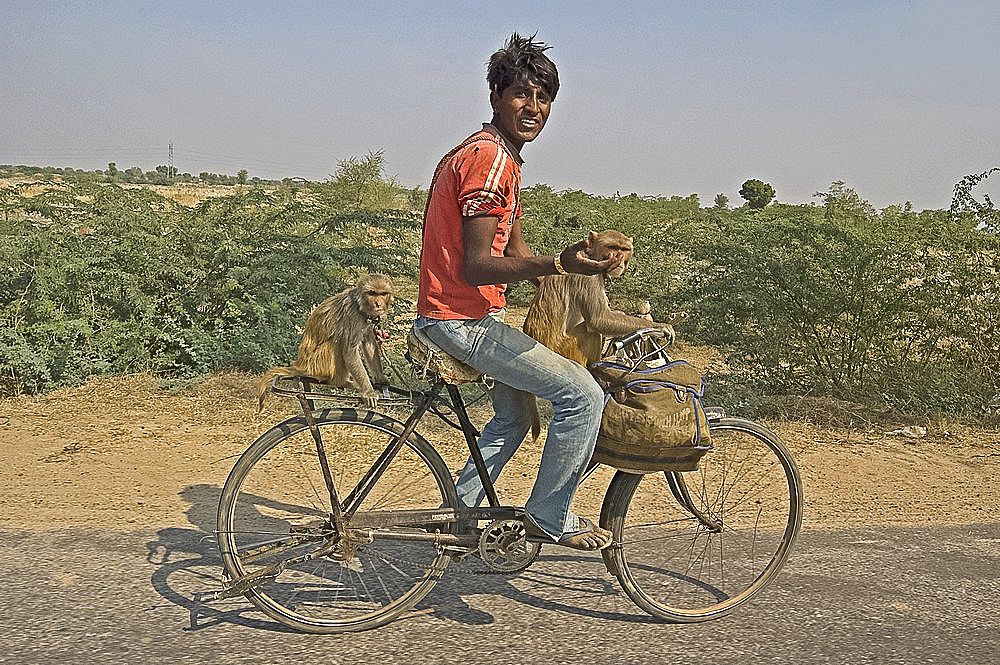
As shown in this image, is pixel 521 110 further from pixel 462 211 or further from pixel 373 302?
pixel 373 302

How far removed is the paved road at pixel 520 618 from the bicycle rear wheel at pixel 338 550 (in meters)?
0.13

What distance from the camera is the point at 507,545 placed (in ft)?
13.4

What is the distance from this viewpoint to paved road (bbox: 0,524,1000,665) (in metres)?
3.98

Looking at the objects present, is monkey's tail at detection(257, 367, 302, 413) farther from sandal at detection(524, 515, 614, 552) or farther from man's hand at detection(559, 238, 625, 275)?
man's hand at detection(559, 238, 625, 275)

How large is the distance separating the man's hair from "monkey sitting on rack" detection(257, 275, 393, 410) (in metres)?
1.18

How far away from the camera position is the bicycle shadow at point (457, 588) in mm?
4340

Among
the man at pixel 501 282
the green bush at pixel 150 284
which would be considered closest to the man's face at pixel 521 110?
the man at pixel 501 282

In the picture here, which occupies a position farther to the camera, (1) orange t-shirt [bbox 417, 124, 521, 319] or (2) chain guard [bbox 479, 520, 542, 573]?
(2) chain guard [bbox 479, 520, 542, 573]

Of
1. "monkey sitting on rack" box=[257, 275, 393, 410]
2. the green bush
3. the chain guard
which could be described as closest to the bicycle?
the chain guard

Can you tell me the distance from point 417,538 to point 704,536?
68.0 inches

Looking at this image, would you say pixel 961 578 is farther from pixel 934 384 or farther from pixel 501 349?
pixel 934 384

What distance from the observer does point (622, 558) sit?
420 centimetres

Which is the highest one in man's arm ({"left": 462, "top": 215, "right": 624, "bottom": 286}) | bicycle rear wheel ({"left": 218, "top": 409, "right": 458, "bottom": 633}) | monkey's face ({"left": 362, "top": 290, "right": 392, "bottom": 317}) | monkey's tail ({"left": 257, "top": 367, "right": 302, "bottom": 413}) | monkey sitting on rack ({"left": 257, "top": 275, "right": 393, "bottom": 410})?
man's arm ({"left": 462, "top": 215, "right": 624, "bottom": 286})

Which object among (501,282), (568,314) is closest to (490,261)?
(501,282)
